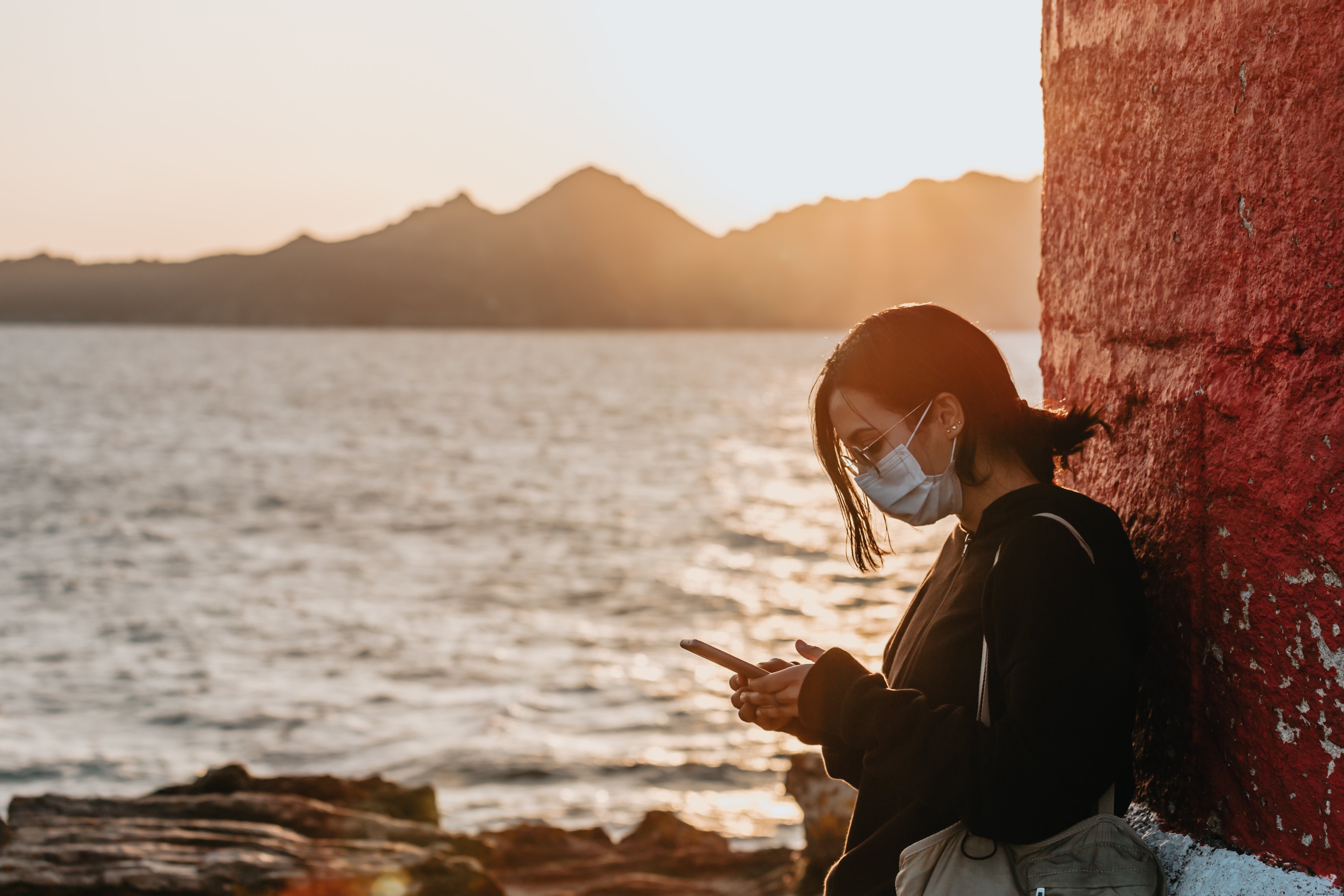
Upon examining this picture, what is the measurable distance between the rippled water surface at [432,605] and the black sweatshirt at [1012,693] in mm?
6708

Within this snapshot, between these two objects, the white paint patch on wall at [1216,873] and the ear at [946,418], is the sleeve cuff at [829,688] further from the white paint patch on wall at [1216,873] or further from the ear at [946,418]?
the white paint patch on wall at [1216,873]

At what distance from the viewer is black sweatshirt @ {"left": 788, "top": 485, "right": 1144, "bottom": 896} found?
4.72 feet

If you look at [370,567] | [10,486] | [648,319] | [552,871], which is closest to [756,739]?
[552,871]

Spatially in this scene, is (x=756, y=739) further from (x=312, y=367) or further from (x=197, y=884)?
(x=312, y=367)

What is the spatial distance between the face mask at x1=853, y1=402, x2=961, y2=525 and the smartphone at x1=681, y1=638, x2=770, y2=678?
39cm

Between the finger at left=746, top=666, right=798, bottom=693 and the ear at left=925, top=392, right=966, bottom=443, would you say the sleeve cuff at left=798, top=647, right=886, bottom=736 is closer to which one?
the finger at left=746, top=666, right=798, bottom=693

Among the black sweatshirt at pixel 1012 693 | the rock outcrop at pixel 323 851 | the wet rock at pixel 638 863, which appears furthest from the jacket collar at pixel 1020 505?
the wet rock at pixel 638 863

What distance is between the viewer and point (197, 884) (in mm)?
4812

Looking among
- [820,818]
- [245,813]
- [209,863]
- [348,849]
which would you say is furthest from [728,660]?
[245,813]

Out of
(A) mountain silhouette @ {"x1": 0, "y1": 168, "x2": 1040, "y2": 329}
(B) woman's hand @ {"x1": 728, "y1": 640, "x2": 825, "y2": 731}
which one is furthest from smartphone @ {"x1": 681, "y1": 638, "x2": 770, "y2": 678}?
(A) mountain silhouette @ {"x1": 0, "y1": 168, "x2": 1040, "y2": 329}

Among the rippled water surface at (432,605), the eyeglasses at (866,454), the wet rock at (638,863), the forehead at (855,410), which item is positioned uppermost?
the forehead at (855,410)

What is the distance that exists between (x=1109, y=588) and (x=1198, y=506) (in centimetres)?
40

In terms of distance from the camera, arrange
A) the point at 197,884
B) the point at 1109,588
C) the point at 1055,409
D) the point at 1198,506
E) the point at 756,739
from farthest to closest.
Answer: the point at 756,739, the point at 197,884, the point at 1055,409, the point at 1198,506, the point at 1109,588

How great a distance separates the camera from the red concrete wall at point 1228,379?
1524 mm
